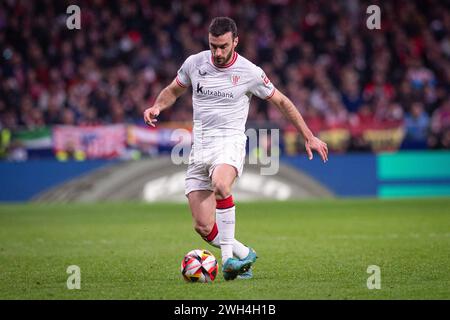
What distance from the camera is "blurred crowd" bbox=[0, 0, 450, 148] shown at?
21.4 metres

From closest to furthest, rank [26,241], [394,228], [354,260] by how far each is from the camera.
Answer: [354,260] < [26,241] < [394,228]

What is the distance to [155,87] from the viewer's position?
22.6 meters

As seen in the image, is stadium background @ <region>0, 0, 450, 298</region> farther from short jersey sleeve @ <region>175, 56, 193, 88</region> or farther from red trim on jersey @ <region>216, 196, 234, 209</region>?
red trim on jersey @ <region>216, 196, 234, 209</region>

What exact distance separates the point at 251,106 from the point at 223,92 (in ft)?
45.2

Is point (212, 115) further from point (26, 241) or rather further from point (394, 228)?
point (394, 228)

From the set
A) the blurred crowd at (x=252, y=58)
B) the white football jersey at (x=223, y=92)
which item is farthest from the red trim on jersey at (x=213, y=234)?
the blurred crowd at (x=252, y=58)

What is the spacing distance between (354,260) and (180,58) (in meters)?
15.3

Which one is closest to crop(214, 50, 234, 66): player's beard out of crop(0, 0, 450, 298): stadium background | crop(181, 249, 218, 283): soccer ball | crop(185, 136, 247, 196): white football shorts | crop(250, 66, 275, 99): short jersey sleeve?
crop(250, 66, 275, 99): short jersey sleeve

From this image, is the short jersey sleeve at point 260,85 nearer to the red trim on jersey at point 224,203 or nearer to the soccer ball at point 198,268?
the red trim on jersey at point 224,203

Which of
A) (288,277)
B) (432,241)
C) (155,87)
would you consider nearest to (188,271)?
(288,277)

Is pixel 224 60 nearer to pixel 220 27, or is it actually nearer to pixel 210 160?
pixel 220 27

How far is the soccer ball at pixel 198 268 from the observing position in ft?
25.3

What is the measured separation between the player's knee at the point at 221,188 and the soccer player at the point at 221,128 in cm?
6
